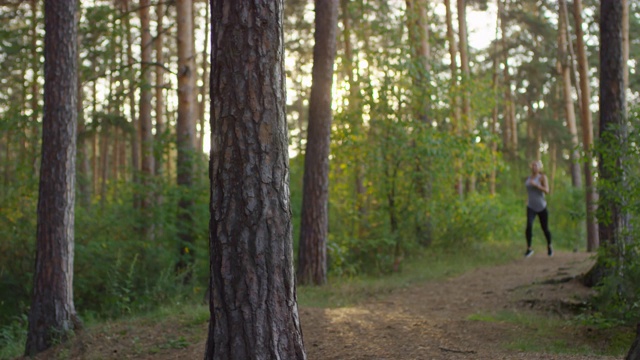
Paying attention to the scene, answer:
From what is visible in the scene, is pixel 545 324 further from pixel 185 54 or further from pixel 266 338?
pixel 185 54

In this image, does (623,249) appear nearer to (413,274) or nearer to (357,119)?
(413,274)

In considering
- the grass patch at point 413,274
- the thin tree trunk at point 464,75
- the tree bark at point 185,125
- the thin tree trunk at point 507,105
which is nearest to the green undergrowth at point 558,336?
the grass patch at point 413,274

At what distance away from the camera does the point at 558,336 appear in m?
8.08

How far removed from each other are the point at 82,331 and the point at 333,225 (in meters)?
8.61

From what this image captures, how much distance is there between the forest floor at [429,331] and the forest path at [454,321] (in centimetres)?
1

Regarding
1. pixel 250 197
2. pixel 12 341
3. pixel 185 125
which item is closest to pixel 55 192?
pixel 12 341

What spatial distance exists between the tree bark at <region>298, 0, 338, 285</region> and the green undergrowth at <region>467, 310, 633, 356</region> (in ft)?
12.8

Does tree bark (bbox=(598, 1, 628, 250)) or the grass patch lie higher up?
tree bark (bbox=(598, 1, 628, 250))

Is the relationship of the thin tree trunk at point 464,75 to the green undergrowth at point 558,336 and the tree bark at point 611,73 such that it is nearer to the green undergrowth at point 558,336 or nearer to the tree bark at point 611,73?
the tree bark at point 611,73

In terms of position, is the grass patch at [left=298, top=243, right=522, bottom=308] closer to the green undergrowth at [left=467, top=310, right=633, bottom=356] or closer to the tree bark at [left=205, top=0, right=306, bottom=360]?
the green undergrowth at [left=467, top=310, right=633, bottom=356]

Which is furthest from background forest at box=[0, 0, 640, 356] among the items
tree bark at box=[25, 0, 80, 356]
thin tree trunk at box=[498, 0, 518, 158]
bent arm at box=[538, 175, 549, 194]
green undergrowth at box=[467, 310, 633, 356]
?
thin tree trunk at box=[498, 0, 518, 158]

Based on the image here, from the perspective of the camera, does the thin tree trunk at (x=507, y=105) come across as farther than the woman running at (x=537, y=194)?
Yes

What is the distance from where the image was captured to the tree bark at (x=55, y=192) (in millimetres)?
9188

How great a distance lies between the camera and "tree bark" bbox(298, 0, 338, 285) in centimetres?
1245
